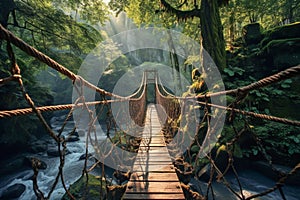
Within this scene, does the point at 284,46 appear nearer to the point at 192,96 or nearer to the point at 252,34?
the point at 252,34

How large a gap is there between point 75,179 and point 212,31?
612 cm

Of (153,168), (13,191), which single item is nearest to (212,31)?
(153,168)

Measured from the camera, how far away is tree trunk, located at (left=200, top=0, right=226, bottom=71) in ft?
14.6

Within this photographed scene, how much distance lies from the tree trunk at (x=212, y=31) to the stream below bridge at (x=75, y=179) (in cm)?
279

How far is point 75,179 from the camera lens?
5.15m

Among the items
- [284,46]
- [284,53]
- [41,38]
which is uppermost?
[41,38]

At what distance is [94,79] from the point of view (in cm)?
1527

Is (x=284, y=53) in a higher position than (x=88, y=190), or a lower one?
higher

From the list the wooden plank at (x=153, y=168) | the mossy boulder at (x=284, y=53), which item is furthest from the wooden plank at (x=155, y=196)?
the mossy boulder at (x=284, y=53)

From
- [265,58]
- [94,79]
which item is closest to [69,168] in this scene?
[265,58]

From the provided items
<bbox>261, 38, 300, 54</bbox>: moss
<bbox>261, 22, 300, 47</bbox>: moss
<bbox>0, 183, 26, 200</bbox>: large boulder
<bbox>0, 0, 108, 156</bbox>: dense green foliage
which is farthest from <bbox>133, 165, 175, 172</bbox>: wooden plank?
<bbox>261, 22, 300, 47</bbox>: moss

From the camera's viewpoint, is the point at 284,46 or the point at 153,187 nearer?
the point at 153,187

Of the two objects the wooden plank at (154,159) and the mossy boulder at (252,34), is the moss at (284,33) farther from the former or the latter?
the wooden plank at (154,159)

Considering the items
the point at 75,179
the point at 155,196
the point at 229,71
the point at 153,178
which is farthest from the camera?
the point at 75,179
